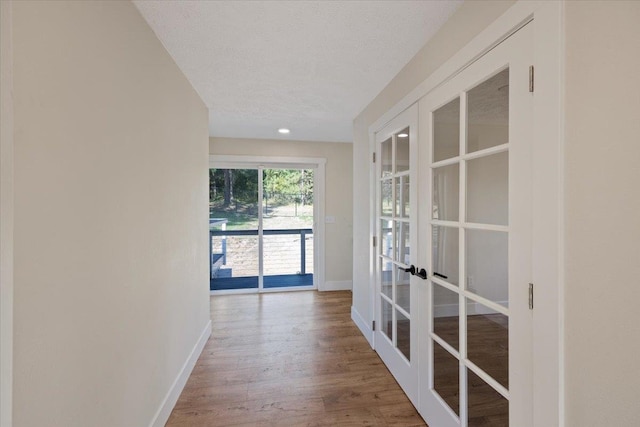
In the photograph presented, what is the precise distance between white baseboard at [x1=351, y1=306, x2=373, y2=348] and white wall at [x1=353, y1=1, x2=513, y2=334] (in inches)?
1.6

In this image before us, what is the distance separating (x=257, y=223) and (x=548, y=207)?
3.88 metres

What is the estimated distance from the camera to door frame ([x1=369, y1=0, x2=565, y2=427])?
2.89ft

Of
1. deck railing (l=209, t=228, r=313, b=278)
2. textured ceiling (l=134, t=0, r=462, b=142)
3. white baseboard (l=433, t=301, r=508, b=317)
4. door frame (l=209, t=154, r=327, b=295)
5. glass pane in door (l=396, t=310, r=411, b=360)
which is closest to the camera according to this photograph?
white baseboard (l=433, t=301, r=508, b=317)

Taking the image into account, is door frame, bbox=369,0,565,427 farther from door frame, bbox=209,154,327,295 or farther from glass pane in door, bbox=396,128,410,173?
door frame, bbox=209,154,327,295

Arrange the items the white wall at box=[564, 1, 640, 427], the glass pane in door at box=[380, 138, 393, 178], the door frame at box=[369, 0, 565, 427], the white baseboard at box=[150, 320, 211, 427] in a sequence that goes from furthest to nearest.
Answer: the glass pane in door at box=[380, 138, 393, 178] → the white baseboard at box=[150, 320, 211, 427] → the door frame at box=[369, 0, 565, 427] → the white wall at box=[564, 1, 640, 427]

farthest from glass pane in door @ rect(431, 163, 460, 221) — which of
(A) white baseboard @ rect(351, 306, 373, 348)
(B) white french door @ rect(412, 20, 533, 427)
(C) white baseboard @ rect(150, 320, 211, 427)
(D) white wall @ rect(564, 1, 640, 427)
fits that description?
(C) white baseboard @ rect(150, 320, 211, 427)

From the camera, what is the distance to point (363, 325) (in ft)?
9.68

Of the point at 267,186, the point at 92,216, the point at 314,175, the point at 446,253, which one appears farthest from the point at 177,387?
the point at 314,175

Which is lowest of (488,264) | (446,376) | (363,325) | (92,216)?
(363,325)

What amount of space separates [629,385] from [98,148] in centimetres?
196

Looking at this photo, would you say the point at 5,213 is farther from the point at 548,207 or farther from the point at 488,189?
the point at 488,189

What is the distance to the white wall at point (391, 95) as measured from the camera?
1.30 meters

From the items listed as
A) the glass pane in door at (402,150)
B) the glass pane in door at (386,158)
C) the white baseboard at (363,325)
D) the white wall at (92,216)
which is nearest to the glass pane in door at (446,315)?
the glass pane in door at (402,150)

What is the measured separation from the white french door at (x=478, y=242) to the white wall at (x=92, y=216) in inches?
64.3
